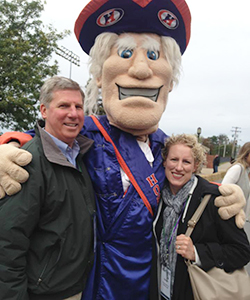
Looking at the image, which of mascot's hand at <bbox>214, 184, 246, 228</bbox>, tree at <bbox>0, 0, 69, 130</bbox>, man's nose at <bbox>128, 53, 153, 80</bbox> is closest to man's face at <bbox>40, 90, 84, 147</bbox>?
man's nose at <bbox>128, 53, 153, 80</bbox>

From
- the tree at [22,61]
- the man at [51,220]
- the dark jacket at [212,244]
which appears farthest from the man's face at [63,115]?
the tree at [22,61]

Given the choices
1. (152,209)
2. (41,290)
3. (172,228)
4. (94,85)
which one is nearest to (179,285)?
(172,228)

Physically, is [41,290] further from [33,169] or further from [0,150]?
[0,150]

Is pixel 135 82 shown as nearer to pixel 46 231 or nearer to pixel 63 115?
pixel 63 115

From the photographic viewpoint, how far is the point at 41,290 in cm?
146

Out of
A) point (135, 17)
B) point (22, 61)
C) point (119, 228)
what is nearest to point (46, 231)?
point (119, 228)

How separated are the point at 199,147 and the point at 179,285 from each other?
1.06 metres

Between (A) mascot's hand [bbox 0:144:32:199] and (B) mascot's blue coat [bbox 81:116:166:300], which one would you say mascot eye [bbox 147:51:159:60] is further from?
(A) mascot's hand [bbox 0:144:32:199]

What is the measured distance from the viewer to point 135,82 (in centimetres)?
197

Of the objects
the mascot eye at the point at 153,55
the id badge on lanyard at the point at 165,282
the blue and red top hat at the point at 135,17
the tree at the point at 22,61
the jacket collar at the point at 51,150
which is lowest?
the id badge on lanyard at the point at 165,282

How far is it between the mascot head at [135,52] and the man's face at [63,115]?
1.30ft

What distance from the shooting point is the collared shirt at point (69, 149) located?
1.70 metres

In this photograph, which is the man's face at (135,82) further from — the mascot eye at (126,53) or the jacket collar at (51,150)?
the jacket collar at (51,150)

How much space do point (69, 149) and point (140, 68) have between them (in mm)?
853
